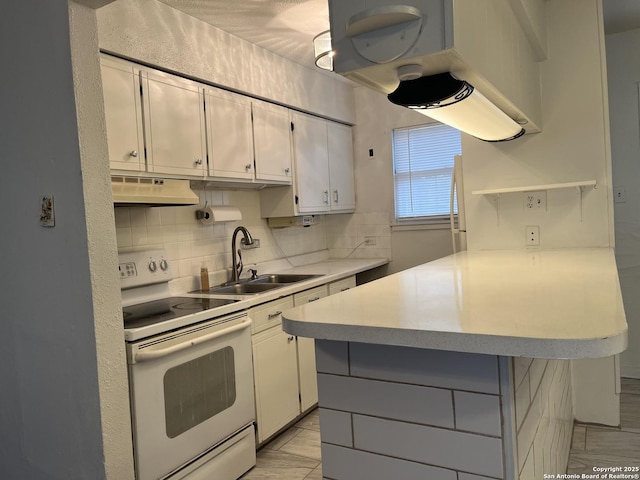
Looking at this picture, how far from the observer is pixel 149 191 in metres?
2.37

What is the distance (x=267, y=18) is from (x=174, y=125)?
829mm

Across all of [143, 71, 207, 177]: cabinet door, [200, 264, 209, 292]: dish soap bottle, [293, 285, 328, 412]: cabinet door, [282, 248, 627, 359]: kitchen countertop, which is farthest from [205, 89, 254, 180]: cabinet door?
[282, 248, 627, 359]: kitchen countertop

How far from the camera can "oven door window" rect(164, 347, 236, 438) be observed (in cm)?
213

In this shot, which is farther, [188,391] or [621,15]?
[621,15]

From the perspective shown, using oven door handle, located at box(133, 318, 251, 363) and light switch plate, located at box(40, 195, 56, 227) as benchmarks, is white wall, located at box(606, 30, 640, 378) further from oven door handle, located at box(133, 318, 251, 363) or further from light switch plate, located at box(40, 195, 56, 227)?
light switch plate, located at box(40, 195, 56, 227)

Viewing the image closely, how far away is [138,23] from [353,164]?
2.45 m

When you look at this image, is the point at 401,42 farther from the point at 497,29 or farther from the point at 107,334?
the point at 107,334

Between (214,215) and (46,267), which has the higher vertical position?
(214,215)

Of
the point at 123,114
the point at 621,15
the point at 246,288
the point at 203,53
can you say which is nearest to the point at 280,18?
the point at 203,53

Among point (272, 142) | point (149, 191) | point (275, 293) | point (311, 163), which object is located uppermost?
point (272, 142)

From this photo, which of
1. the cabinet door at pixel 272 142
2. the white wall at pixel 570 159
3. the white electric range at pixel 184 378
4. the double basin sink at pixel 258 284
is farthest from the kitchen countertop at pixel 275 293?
the white wall at pixel 570 159

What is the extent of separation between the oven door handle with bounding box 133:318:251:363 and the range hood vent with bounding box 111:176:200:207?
682 mm

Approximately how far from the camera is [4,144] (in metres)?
1.96

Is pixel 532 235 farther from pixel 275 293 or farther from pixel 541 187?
pixel 275 293
